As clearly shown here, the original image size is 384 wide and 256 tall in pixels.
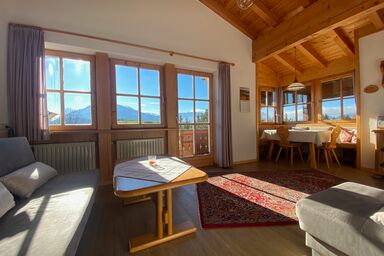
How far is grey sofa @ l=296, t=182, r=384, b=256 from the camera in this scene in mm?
839

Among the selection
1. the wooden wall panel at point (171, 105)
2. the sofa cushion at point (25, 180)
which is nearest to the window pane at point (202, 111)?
the wooden wall panel at point (171, 105)

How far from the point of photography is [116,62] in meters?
2.90

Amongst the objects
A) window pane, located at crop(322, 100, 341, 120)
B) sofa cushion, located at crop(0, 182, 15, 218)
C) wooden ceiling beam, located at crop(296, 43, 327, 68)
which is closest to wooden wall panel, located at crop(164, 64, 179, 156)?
sofa cushion, located at crop(0, 182, 15, 218)

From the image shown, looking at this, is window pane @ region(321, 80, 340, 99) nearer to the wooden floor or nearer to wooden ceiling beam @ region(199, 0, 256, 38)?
wooden ceiling beam @ region(199, 0, 256, 38)

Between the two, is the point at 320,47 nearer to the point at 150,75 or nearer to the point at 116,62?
the point at 150,75

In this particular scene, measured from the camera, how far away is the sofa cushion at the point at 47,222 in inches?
30.7

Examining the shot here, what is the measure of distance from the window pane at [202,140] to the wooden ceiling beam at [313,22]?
6.74ft

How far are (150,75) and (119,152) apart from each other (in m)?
1.46

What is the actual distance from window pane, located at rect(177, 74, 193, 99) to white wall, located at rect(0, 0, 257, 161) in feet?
0.77

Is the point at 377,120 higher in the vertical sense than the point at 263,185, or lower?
higher

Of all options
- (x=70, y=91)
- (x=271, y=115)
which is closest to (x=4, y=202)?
(x=70, y=91)

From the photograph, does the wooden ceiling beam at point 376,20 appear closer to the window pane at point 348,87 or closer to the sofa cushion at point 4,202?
the window pane at point 348,87

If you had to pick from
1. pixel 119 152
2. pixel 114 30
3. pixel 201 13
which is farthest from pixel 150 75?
pixel 201 13

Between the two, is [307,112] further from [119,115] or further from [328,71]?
[119,115]
